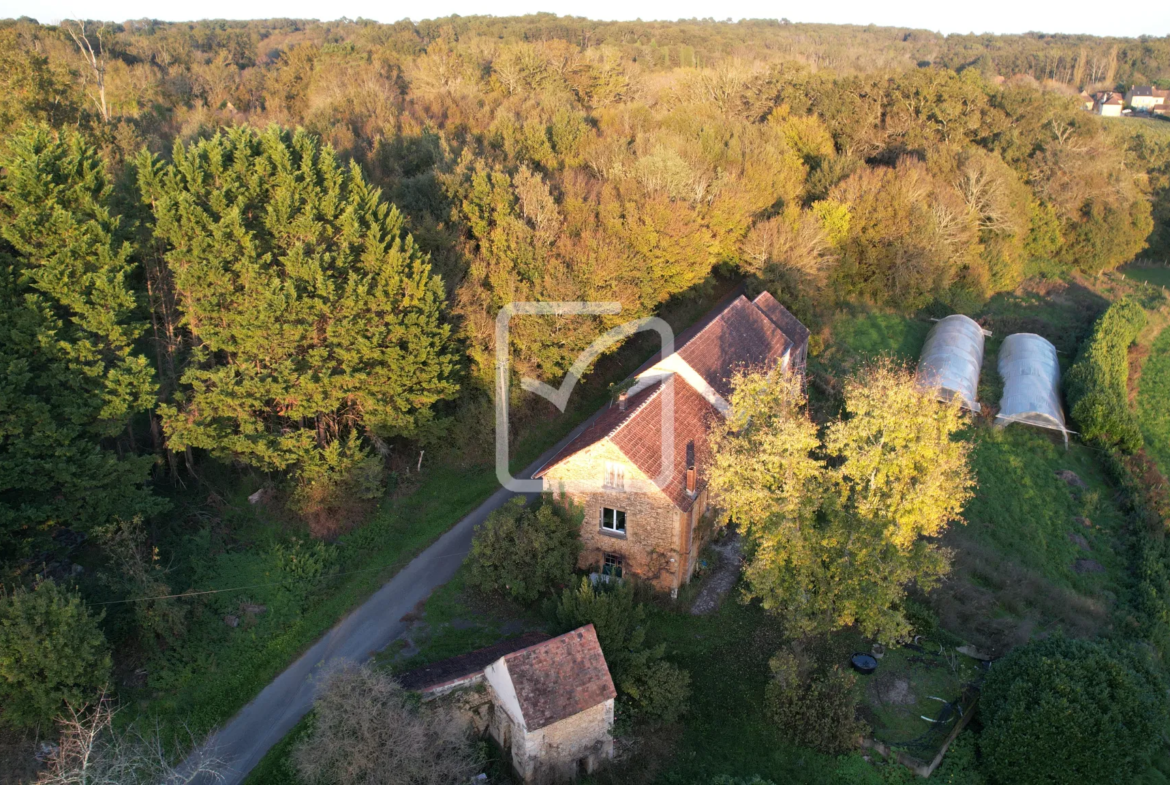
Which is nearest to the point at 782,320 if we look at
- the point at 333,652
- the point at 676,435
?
the point at 676,435

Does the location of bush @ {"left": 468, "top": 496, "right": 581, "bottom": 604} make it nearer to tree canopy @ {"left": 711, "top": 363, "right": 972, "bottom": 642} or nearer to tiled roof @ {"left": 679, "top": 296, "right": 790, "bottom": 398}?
tree canopy @ {"left": 711, "top": 363, "right": 972, "bottom": 642}

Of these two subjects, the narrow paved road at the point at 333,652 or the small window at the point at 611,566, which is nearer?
the narrow paved road at the point at 333,652

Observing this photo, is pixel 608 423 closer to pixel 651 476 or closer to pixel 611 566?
pixel 651 476

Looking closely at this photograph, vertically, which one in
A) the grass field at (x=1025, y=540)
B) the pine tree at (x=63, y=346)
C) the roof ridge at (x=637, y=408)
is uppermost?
the pine tree at (x=63, y=346)

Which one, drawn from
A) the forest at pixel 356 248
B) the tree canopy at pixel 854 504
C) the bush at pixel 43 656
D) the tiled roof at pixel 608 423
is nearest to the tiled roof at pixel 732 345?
the tiled roof at pixel 608 423

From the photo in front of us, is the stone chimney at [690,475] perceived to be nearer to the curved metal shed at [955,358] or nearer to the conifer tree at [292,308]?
the conifer tree at [292,308]

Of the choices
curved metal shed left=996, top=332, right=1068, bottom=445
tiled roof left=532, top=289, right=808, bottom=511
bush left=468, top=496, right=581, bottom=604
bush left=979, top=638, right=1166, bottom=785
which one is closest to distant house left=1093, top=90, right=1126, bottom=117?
curved metal shed left=996, top=332, right=1068, bottom=445

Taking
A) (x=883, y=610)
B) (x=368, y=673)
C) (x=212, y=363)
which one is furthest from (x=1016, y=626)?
(x=212, y=363)
